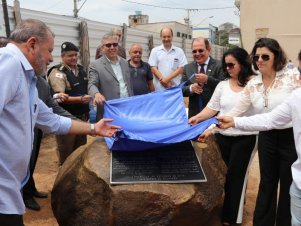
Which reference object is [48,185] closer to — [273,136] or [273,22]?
[273,136]

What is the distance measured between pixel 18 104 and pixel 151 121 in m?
1.95

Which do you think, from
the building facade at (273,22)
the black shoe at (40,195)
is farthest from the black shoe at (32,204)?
the building facade at (273,22)

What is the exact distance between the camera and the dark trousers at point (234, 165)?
147 inches

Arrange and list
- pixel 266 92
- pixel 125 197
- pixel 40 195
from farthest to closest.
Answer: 1. pixel 40 195
2. pixel 266 92
3. pixel 125 197

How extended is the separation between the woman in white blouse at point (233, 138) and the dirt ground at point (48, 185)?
25 cm

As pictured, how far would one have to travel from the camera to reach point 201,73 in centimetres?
456

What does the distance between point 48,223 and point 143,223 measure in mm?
1275

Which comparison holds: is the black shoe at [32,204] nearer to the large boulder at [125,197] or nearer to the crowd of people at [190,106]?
the crowd of people at [190,106]

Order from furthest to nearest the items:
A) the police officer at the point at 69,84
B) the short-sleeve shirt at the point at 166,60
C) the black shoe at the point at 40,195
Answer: the short-sleeve shirt at the point at 166,60, the black shoe at the point at 40,195, the police officer at the point at 69,84

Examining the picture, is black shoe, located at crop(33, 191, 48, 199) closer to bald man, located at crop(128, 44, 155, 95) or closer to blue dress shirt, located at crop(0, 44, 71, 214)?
bald man, located at crop(128, 44, 155, 95)

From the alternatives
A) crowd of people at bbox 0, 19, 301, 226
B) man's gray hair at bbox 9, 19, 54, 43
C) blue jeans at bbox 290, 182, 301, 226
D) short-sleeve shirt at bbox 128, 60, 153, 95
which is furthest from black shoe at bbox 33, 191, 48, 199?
blue jeans at bbox 290, 182, 301, 226

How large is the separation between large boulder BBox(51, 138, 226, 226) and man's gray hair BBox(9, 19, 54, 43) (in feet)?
4.86

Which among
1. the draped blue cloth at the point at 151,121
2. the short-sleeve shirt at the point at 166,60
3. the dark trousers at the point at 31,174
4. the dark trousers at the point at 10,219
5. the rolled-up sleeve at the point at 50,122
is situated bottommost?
the dark trousers at the point at 31,174

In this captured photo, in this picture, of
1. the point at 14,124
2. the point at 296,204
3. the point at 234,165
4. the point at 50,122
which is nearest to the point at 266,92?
the point at 234,165
